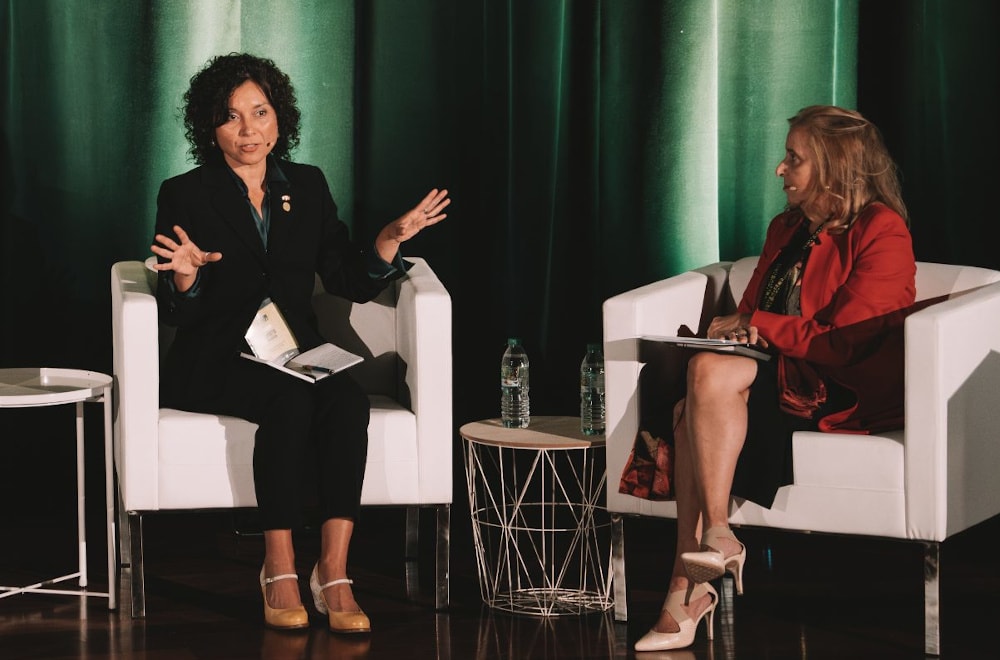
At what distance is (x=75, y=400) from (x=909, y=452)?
1816 mm

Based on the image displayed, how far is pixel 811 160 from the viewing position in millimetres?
3445

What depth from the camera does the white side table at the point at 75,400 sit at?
11.4 ft

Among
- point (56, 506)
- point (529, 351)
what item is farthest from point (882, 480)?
point (56, 506)

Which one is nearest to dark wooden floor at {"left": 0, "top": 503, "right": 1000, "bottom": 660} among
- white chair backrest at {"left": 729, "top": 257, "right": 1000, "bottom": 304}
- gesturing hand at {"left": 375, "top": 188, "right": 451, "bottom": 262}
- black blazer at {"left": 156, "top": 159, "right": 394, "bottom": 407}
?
black blazer at {"left": 156, "top": 159, "right": 394, "bottom": 407}

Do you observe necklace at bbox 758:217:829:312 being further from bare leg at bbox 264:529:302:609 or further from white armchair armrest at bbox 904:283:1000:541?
bare leg at bbox 264:529:302:609

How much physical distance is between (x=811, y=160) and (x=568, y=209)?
125 centimetres

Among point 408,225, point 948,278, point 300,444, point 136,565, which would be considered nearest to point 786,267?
point 948,278

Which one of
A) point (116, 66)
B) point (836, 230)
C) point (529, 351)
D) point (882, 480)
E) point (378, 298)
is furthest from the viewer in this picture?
point (529, 351)

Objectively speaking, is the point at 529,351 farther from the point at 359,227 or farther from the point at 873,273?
the point at 873,273

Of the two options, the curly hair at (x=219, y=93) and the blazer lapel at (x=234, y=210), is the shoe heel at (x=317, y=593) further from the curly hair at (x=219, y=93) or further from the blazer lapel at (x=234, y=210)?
the curly hair at (x=219, y=93)

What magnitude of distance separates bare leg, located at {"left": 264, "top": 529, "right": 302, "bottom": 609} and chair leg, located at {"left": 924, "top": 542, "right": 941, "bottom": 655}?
1.32 metres

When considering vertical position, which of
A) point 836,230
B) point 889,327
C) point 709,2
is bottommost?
point 889,327

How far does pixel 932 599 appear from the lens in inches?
124

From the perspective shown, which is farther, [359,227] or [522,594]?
[359,227]
